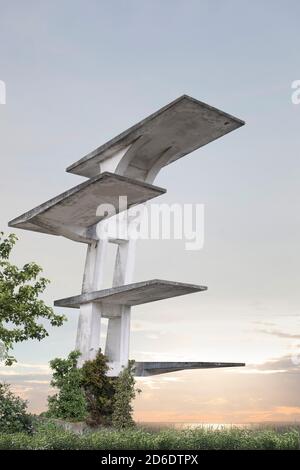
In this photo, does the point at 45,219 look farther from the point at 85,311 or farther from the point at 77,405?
the point at 77,405

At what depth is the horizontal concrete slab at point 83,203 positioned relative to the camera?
1995 cm

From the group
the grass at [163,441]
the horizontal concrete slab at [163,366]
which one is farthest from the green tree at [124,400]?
the grass at [163,441]

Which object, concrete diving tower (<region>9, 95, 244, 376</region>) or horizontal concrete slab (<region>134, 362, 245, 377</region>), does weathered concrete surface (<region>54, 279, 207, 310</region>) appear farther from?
horizontal concrete slab (<region>134, 362, 245, 377</region>)

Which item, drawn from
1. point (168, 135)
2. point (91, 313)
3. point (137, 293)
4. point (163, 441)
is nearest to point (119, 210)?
point (168, 135)

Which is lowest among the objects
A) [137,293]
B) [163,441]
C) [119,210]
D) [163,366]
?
[163,441]

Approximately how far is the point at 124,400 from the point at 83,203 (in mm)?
6297

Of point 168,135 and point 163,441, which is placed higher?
point 168,135

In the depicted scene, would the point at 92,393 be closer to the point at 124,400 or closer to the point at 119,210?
the point at 124,400

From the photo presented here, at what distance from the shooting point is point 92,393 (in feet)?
69.8

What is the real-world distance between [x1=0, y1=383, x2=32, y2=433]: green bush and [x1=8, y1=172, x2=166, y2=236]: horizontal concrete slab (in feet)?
18.3

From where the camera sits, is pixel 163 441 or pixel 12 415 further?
pixel 12 415

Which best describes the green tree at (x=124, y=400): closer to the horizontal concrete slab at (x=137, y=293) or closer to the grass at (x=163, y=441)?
the horizontal concrete slab at (x=137, y=293)

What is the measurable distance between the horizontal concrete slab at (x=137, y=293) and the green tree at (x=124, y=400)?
2347mm
